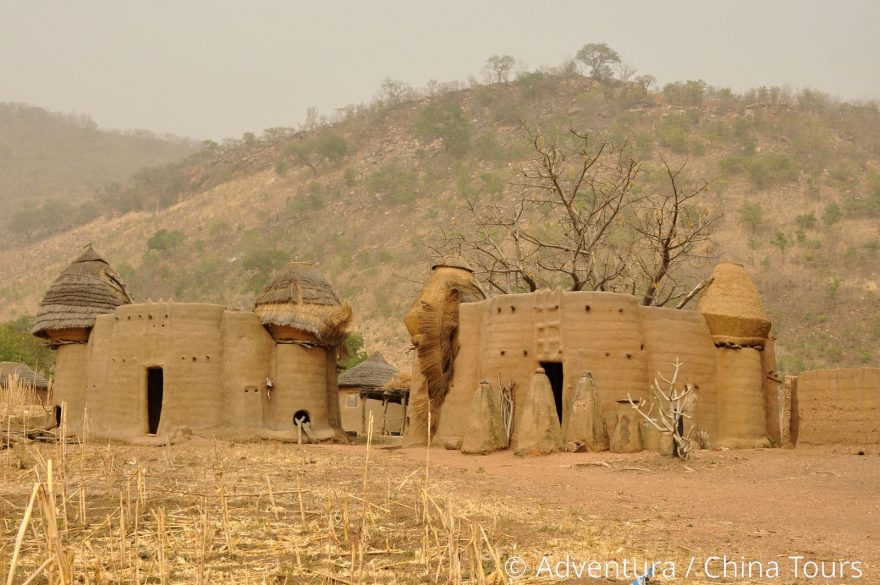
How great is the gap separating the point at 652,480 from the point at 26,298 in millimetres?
53133

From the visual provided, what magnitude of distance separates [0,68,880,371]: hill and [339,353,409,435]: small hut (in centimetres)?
1196

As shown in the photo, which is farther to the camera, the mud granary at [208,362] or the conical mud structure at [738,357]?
the mud granary at [208,362]

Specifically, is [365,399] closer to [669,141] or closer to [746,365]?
[746,365]

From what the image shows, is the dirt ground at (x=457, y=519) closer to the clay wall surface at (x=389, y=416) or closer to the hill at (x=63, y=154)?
the clay wall surface at (x=389, y=416)

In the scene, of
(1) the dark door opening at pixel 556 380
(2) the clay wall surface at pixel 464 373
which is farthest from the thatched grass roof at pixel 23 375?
(1) the dark door opening at pixel 556 380

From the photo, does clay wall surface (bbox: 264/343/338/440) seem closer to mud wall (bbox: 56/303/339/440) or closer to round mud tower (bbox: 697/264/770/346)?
mud wall (bbox: 56/303/339/440)

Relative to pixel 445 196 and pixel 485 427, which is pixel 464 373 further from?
pixel 445 196

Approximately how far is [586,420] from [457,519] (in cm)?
698

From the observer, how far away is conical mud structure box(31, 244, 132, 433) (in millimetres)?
21719

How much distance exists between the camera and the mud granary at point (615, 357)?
1655 centimetres

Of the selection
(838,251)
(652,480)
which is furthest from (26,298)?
(652,480)

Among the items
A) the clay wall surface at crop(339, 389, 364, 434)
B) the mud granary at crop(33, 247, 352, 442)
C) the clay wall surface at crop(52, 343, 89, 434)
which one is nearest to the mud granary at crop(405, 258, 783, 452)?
the mud granary at crop(33, 247, 352, 442)

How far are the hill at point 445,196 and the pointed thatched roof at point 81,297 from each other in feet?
70.3

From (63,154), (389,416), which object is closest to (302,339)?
(389,416)
